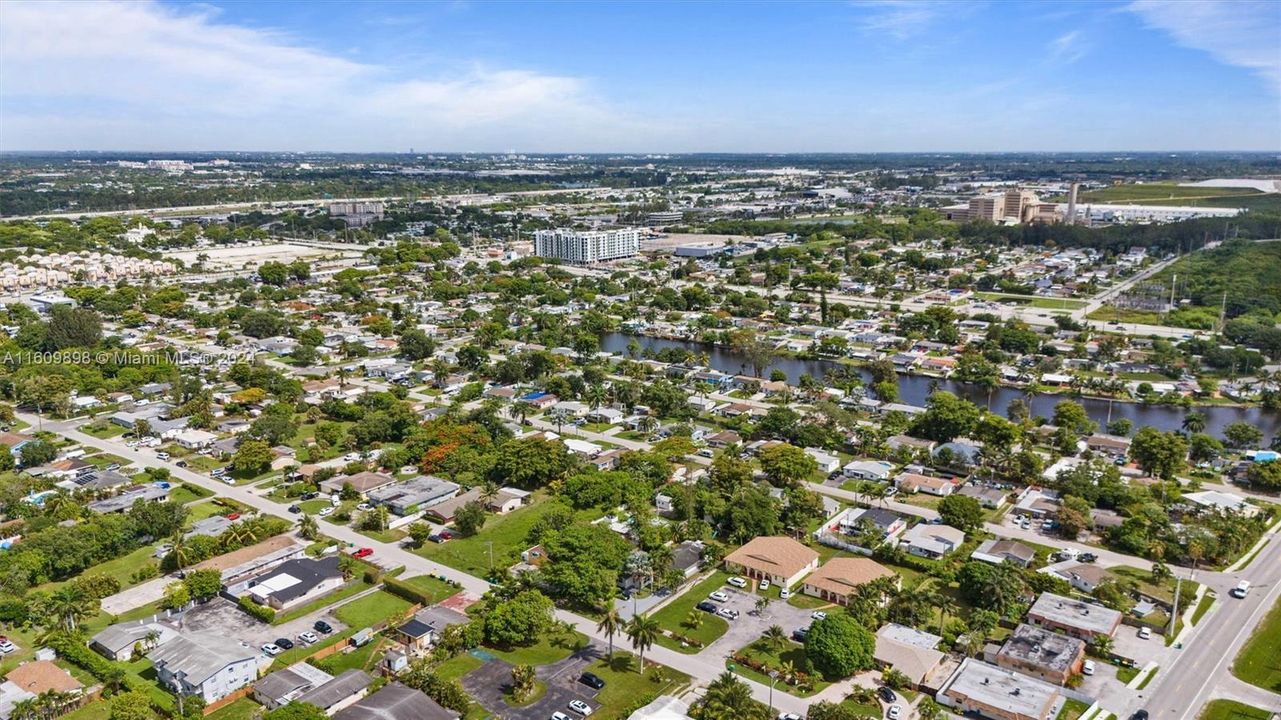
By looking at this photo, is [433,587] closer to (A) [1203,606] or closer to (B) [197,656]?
(B) [197,656]

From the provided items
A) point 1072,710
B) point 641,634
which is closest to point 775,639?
point 641,634

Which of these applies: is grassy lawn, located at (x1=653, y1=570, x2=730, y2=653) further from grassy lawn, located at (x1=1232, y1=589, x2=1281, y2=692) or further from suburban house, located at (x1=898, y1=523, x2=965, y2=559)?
grassy lawn, located at (x1=1232, y1=589, x2=1281, y2=692)

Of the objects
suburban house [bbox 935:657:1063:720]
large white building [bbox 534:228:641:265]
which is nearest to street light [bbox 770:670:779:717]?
suburban house [bbox 935:657:1063:720]

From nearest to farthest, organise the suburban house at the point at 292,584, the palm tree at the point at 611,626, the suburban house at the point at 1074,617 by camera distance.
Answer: the palm tree at the point at 611,626 < the suburban house at the point at 1074,617 < the suburban house at the point at 292,584

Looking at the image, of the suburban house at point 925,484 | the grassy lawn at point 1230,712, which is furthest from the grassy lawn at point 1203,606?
the suburban house at point 925,484

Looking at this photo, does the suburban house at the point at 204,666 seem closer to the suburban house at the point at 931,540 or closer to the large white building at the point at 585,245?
the suburban house at the point at 931,540
